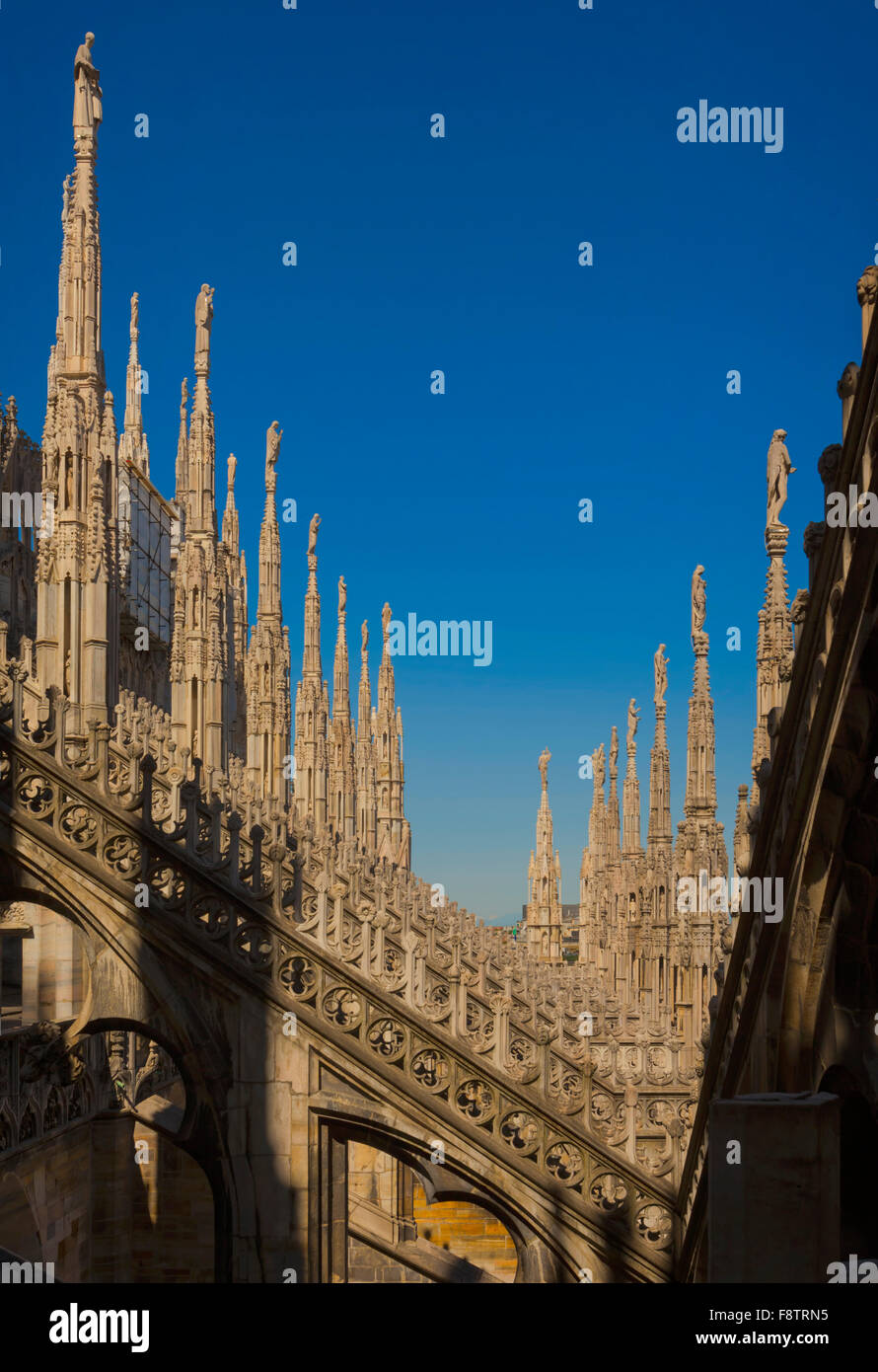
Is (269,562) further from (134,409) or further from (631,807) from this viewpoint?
(134,409)

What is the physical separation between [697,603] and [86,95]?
13115mm

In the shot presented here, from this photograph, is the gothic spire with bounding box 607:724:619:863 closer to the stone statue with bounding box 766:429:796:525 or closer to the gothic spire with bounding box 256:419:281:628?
the gothic spire with bounding box 256:419:281:628

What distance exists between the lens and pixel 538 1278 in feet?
30.2

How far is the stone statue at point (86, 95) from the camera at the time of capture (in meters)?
19.2

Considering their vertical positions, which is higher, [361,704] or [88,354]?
[361,704]

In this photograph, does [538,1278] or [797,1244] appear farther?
[538,1278]

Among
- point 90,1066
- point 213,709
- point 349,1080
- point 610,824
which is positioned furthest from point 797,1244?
point 610,824

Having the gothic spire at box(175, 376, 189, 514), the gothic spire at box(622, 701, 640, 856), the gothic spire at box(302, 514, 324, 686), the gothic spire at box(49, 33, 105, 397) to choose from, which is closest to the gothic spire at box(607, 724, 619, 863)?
the gothic spire at box(622, 701, 640, 856)

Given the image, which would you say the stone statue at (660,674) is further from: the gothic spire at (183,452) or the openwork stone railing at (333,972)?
the openwork stone railing at (333,972)

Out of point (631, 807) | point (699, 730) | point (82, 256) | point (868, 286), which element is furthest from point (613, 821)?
point (868, 286)

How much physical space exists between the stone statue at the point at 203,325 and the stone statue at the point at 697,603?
38.2 ft

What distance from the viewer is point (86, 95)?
63.4 ft

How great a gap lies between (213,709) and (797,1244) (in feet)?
68.6

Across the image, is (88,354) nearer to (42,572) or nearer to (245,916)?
(42,572)
